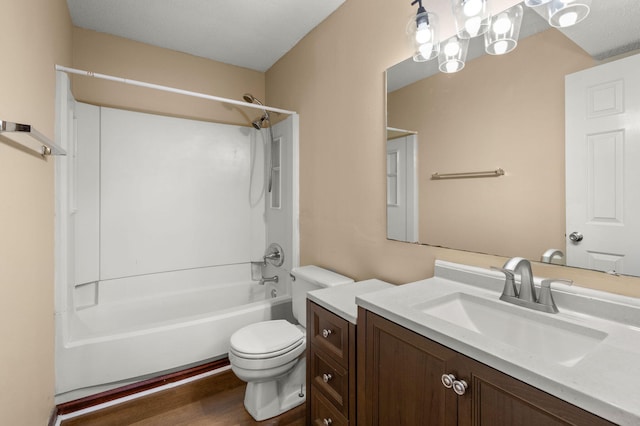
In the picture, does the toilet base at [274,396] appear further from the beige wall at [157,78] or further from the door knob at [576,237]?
the beige wall at [157,78]

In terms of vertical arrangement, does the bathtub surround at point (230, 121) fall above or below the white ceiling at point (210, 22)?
below

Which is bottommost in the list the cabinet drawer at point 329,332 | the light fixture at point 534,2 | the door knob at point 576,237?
the cabinet drawer at point 329,332

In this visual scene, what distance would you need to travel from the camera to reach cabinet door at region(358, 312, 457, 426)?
0.85 m

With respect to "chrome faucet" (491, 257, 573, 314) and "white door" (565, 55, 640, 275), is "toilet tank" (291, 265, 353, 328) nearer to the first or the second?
"chrome faucet" (491, 257, 573, 314)

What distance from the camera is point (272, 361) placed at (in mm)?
1671

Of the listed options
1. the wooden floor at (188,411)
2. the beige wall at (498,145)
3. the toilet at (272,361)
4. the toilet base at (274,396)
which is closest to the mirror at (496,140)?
the beige wall at (498,145)

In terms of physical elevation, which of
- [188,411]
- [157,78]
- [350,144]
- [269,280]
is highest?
[157,78]

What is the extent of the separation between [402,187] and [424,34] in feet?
2.32

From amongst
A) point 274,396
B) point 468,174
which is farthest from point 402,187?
point 274,396

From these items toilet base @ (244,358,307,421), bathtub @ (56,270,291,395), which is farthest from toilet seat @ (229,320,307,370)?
bathtub @ (56,270,291,395)

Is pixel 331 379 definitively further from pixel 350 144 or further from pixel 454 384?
pixel 350 144

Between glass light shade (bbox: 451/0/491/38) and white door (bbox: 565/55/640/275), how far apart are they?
40 centimetres

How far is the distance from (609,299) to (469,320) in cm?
42

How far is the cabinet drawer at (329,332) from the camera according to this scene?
1.25 meters
